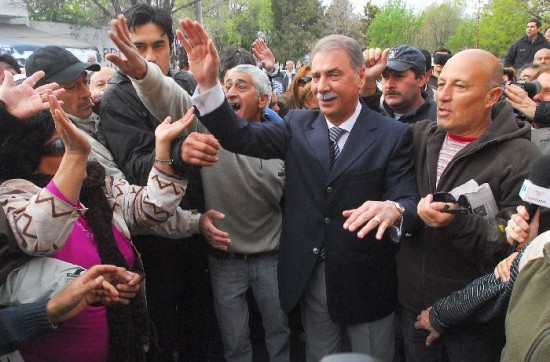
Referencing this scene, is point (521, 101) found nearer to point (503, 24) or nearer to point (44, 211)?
point (44, 211)

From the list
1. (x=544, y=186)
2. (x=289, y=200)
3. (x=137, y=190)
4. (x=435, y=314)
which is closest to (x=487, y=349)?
(x=435, y=314)

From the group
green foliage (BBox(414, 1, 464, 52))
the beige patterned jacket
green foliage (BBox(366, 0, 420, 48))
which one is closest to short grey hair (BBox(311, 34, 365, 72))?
the beige patterned jacket

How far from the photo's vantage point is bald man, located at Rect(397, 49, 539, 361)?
200 centimetres

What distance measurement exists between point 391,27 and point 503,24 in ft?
41.5

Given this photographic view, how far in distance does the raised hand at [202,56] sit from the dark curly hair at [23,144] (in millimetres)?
636

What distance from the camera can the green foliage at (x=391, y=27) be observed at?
1330 inches

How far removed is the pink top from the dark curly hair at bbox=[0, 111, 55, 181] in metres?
0.25

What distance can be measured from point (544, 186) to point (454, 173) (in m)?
0.59

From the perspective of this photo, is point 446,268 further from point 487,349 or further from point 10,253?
point 10,253

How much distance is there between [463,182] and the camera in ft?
6.95

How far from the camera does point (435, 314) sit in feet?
6.94

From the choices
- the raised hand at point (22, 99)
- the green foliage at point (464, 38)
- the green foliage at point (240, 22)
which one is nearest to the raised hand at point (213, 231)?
the raised hand at point (22, 99)

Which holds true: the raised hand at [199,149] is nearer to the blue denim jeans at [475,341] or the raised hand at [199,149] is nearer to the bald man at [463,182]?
the bald man at [463,182]

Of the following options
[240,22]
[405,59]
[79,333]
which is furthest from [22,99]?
[240,22]
